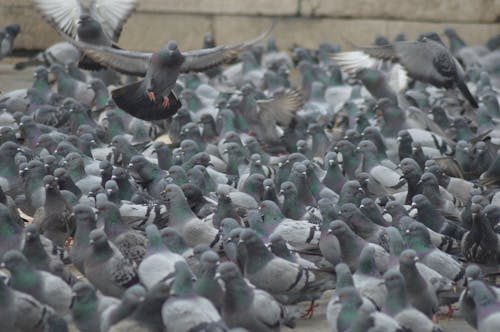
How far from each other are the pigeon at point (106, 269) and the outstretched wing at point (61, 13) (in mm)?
6356

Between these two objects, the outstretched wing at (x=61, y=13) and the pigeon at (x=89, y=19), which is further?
the outstretched wing at (x=61, y=13)

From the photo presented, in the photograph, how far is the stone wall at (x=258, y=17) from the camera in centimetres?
2123

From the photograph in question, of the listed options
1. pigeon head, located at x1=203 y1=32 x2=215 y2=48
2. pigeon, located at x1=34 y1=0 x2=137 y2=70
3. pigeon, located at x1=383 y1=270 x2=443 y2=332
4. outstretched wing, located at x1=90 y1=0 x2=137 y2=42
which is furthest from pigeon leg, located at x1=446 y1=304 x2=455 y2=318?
pigeon head, located at x1=203 y1=32 x2=215 y2=48

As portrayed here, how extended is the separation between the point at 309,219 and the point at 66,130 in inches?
184

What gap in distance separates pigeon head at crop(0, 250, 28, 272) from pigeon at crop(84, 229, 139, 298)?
0.66m

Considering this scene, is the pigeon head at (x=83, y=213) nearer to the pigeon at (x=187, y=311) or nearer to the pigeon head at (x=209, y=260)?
the pigeon head at (x=209, y=260)

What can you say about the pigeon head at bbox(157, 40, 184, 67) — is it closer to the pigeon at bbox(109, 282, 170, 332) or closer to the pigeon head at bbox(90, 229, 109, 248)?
the pigeon head at bbox(90, 229, 109, 248)

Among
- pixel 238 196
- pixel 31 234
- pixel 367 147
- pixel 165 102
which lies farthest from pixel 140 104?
pixel 31 234

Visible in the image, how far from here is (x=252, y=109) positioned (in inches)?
598

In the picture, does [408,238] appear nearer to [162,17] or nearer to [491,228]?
[491,228]

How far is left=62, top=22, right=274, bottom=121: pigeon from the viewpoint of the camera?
1224cm

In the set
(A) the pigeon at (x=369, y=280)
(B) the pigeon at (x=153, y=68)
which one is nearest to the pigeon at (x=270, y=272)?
(A) the pigeon at (x=369, y=280)

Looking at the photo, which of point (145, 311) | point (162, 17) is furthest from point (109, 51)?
point (162, 17)

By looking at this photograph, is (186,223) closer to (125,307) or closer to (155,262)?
(155,262)
